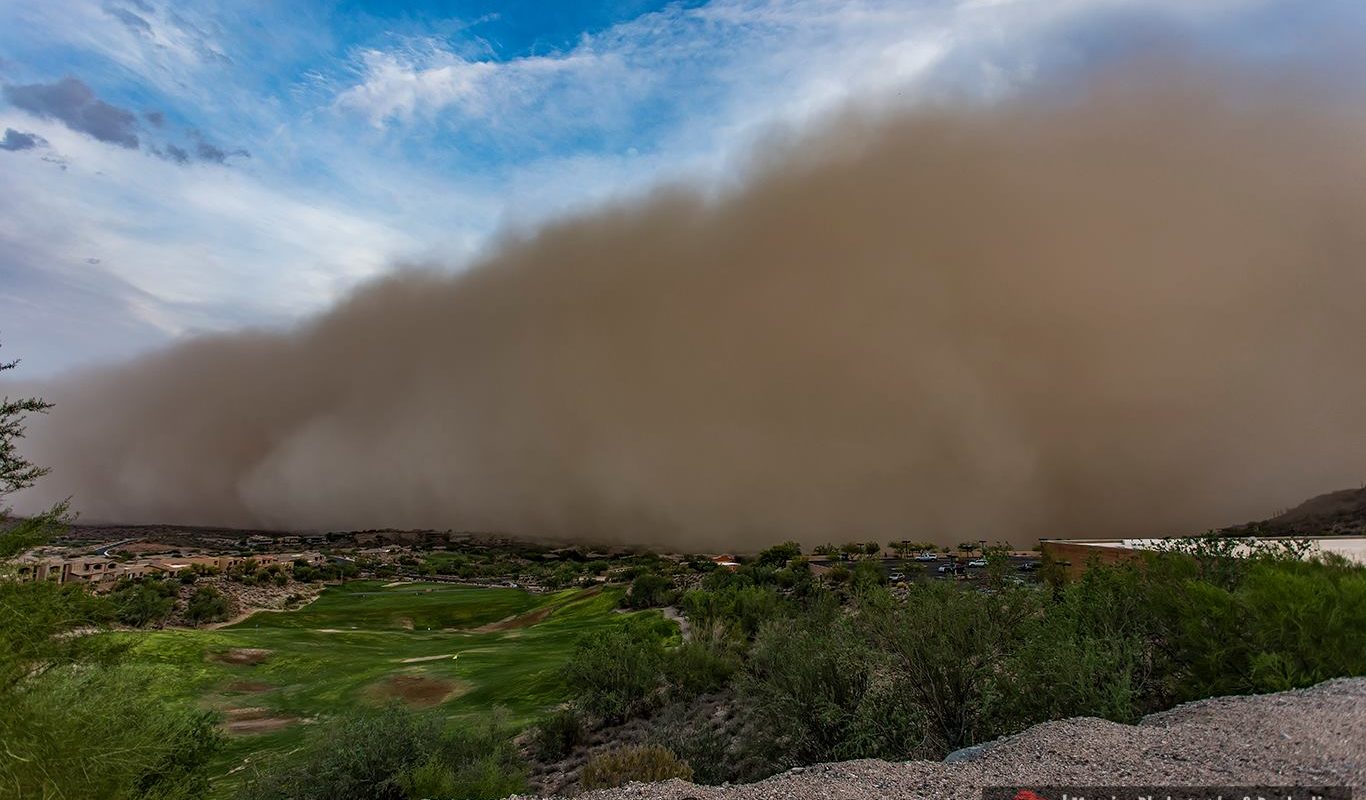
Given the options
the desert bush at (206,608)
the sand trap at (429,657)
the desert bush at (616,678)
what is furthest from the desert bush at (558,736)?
the desert bush at (206,608)

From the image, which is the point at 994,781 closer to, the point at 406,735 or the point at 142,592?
the point at 406,735

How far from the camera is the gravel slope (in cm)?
709

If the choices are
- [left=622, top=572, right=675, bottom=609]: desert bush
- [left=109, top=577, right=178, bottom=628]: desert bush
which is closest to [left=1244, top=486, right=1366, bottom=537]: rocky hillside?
[left=622, top=572, right=675, bottom=609]: desert bush

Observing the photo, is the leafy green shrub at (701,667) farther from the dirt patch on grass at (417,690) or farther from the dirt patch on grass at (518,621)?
the dirt patch on grass at (518,621)

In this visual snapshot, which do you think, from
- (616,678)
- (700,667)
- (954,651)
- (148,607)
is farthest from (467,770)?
(148,607)

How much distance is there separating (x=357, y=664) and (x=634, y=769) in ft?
121

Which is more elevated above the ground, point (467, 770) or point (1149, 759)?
point (1149, 759)

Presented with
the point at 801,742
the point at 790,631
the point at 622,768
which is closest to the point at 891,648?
the point at 801,742

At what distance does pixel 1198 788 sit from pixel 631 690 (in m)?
23.3

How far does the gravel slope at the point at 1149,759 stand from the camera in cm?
709

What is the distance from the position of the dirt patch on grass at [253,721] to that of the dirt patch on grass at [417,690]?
Answer: 14.1 feet

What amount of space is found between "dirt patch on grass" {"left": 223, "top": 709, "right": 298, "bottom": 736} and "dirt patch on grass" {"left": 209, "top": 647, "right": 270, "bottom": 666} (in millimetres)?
10711

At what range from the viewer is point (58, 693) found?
975 centimetres

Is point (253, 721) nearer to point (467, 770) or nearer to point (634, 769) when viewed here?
point (467, 770)
